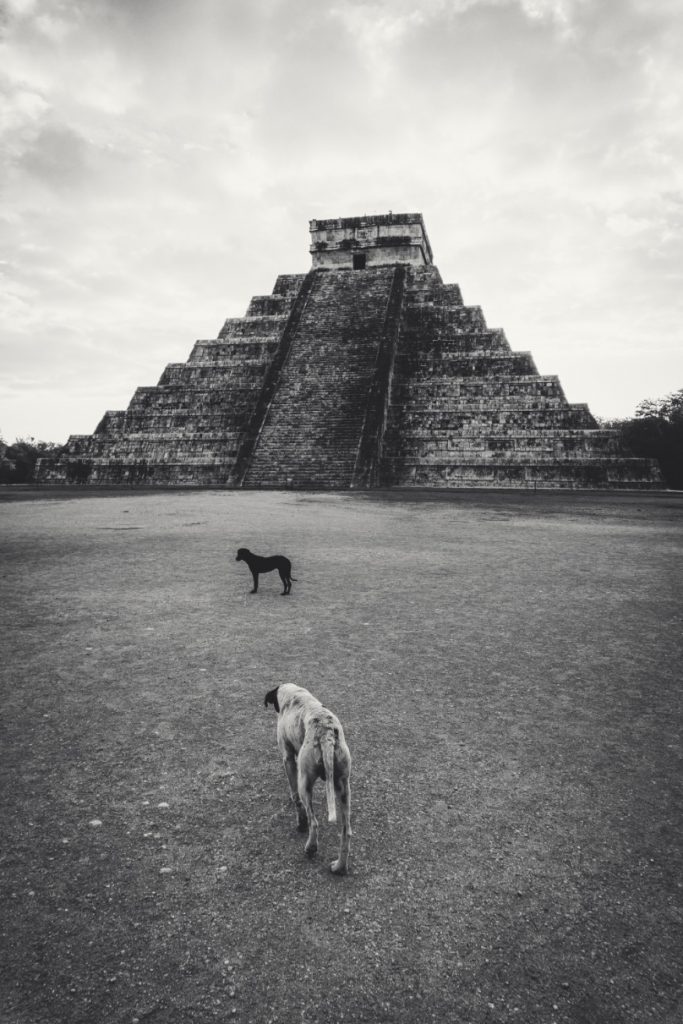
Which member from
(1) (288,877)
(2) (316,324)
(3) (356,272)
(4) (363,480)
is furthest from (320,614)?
(3) (356,272)

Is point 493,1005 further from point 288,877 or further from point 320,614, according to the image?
point 320,614

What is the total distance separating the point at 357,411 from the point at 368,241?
559 inches

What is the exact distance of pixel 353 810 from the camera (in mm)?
2943

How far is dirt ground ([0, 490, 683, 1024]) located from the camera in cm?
206

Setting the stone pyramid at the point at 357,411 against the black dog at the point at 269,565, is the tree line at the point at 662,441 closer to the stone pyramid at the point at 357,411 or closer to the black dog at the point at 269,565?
the stone pyramid at the point at 357,411

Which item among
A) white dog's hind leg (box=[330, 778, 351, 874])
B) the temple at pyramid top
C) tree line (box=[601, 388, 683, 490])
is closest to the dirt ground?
white dog's hind leg (box=[330, 778, 351, 874])

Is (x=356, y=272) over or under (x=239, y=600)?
over

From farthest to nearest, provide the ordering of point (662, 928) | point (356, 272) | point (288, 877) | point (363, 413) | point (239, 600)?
point (356, 272) < point (363, 413) < point (239, 600) < point (288, 877) < point (662, 928)

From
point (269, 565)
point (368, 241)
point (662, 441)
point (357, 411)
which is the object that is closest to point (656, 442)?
point (662, 441)

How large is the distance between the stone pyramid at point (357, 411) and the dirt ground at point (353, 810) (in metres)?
16.3

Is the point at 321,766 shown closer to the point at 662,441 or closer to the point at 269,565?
the point at 269,565

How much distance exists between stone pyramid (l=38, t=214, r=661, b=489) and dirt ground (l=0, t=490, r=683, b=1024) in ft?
53.3

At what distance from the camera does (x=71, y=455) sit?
26.4 meters

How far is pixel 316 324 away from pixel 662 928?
29.4 m
